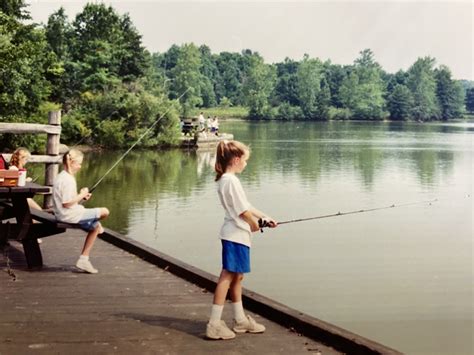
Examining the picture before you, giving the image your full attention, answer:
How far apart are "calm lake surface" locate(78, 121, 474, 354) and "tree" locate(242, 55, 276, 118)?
80.2 metres

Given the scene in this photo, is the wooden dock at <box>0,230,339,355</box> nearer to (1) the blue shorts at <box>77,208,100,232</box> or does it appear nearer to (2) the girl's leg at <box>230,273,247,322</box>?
(2) the girl's leg at <box>230,273,247,322</box>

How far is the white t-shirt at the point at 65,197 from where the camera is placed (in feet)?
22.6

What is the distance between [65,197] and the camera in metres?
6.91

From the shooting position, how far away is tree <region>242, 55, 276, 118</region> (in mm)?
111438

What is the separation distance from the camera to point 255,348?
468 centimetres

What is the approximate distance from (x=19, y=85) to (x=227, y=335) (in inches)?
1010

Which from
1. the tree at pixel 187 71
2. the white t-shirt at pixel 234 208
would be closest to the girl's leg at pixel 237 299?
the white t-shirt at pixel 234 208

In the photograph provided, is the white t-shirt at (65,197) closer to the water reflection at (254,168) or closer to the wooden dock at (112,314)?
the wooden dock at (112,314)

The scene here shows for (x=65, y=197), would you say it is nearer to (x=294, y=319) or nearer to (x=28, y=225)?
(x=28, y=225)

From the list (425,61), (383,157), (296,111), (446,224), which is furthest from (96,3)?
(425,61)

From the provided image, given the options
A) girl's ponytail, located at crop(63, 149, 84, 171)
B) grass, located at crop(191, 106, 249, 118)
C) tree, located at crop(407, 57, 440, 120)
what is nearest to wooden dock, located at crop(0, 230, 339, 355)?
girl's ponytail, located at crop(63, 149, 84, 171)

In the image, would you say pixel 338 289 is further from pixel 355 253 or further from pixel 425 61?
pixel 425 61

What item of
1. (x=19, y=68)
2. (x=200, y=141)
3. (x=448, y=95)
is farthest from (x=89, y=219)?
(x=448, y=95)

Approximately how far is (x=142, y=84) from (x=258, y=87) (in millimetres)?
67208
